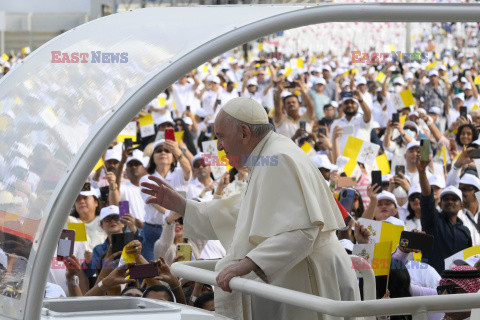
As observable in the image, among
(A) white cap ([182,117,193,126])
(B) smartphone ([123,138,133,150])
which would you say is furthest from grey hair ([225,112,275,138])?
(A) white cap ([182,117,193,126])

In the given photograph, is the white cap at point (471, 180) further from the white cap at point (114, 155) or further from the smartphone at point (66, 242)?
the smartphone at point (66, 242)

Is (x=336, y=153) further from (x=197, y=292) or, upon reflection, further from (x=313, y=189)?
(x=313, y=189)

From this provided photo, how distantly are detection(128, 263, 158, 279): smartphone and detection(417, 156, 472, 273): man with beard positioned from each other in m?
2.75

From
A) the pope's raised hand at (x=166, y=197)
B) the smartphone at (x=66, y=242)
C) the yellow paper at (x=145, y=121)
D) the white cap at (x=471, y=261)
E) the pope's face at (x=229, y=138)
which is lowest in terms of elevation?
the white cap at (x=471, y=261)

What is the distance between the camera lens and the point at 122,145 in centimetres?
1079

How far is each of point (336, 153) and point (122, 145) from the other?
254 centimetres

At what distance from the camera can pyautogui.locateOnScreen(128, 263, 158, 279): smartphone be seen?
5691mm

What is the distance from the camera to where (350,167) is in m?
9.55

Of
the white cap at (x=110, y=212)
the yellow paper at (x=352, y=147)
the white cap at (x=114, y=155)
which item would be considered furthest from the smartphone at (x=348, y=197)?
the white cap at (x=114, y=155)

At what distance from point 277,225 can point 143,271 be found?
6.63ft

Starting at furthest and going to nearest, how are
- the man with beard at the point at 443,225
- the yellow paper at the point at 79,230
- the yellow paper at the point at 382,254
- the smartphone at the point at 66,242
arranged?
1. the man with beard at the point at 443,225
2. the yellow paper at the point at 79,230
3. the yellow paper at the point at 382,254
4. the smartphone at the point at 66,242

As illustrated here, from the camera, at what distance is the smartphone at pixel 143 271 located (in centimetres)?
569

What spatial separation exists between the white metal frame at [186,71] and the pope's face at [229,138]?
0.63 metres

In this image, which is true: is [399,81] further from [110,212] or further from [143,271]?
[143,271]
